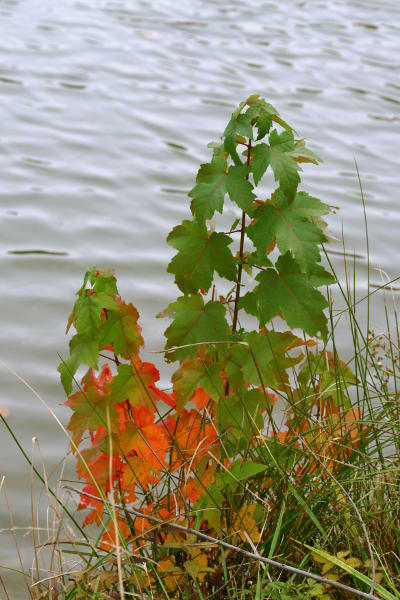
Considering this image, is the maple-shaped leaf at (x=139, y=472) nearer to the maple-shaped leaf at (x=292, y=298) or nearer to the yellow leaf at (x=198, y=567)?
the yellow leaf at (x=198, y=567)

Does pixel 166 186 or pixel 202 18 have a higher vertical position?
pixel 202 18

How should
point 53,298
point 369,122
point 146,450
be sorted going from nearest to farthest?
point 146,450 < point 53,298 < point 369,122

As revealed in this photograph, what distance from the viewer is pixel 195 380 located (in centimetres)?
207

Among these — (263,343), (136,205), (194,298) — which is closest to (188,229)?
(194,298)

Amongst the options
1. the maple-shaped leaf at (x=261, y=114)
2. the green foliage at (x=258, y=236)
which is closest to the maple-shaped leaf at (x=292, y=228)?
the green foliage at (x=258, y=236)

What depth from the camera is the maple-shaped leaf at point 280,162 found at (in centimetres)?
198

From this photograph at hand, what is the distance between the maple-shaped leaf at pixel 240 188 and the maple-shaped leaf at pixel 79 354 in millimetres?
428

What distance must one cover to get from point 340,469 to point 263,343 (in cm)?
34

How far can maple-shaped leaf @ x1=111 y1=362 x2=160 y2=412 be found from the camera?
6.71ft

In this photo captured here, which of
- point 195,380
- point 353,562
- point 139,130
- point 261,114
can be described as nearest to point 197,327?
point 195,380

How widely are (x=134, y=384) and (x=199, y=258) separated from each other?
309 mm

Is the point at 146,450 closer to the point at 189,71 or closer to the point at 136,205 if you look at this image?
the point at 136,205

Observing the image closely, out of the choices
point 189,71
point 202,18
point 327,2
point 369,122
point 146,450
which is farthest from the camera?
point 327,2

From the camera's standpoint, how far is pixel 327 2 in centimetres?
946
